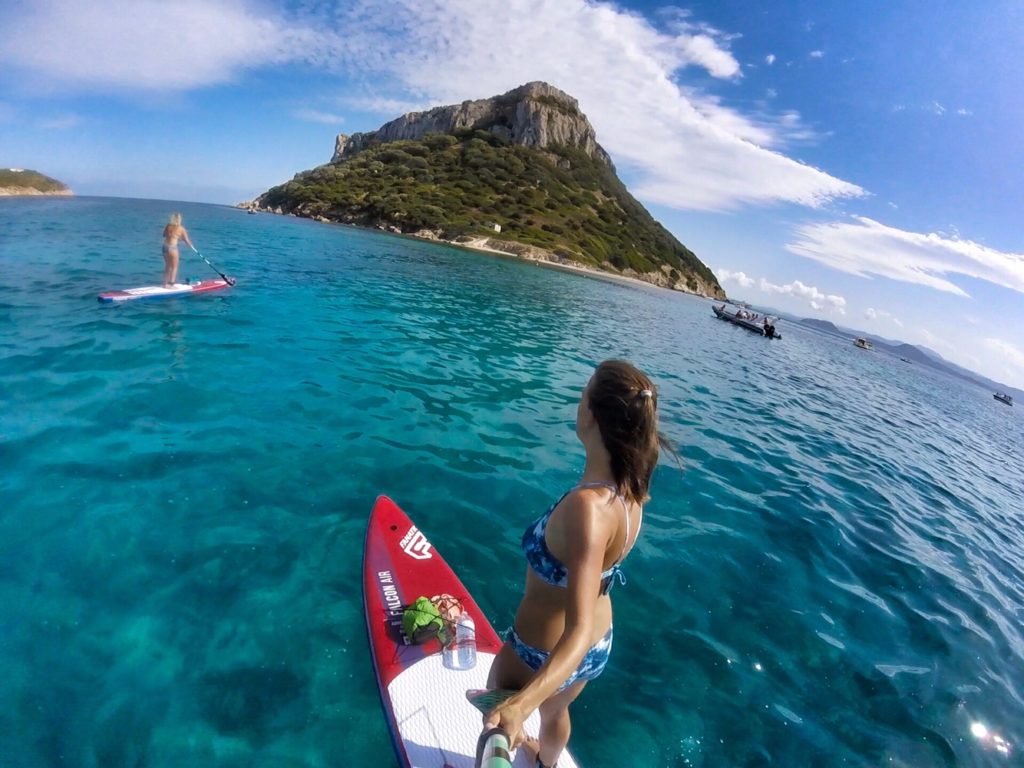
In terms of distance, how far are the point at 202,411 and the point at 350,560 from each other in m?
5.47

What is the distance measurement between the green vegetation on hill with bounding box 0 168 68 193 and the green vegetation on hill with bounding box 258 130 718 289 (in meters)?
39.0

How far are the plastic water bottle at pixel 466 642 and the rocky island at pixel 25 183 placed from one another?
376 ft

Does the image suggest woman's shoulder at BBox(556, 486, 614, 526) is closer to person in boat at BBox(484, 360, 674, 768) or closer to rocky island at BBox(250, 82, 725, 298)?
person in boat at BBox(484, 360, 674, 768)

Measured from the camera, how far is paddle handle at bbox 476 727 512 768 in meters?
1.98

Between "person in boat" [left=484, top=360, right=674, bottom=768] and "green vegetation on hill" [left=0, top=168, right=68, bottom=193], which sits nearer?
"person in boat" [left=484, top=360, right=674, bottom=768]

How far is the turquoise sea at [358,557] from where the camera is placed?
467 cm

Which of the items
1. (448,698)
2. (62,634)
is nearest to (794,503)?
(448,698)

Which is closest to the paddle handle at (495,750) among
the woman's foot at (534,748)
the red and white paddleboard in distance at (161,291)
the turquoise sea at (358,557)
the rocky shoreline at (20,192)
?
the woman's foot at (534,748)

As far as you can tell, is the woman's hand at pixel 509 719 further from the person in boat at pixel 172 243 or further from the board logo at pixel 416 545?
the person in boat at pixel 172 243

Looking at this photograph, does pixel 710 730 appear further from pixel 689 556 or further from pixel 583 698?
pixel 689 556

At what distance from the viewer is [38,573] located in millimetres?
5480

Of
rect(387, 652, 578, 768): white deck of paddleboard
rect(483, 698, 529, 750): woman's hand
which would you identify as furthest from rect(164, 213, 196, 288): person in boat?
rect(483, 698, 529, 750): woman's hand

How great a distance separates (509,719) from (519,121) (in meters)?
176

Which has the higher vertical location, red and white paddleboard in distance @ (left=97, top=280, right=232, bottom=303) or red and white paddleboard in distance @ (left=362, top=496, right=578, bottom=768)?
red and white paddleboard in distance @ (left=97, top=280, right=232, bottom=303)
